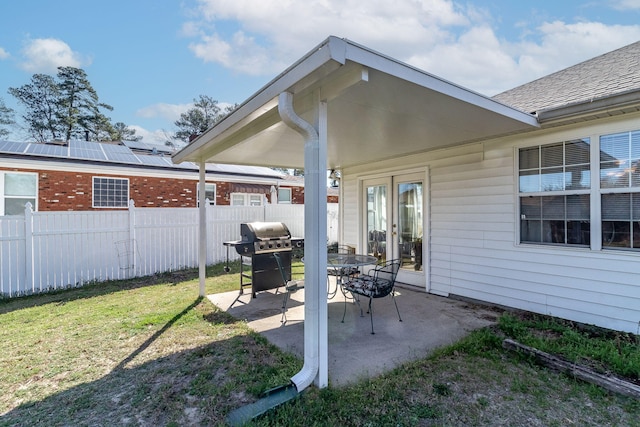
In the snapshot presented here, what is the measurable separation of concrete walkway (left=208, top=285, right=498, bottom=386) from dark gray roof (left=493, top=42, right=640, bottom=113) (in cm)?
293

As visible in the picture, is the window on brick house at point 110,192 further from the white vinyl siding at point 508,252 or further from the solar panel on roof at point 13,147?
the white vinyl siding at point 508,252

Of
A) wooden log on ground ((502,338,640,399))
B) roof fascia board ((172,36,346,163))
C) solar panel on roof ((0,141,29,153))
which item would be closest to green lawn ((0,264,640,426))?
wooden log on ground ((502,338,640,399))

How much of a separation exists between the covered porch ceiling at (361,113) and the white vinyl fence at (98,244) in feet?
8.74

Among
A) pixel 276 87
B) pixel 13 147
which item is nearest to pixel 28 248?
pixel 276 87

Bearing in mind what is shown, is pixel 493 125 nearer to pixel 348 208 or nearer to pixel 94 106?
pixel 348 208

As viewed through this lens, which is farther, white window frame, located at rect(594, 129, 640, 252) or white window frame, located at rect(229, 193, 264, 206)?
white window frame, located at rect(229, 193, 264, 206)

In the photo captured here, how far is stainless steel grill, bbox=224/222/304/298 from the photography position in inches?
205

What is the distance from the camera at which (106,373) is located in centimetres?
293

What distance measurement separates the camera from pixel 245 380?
272 cm

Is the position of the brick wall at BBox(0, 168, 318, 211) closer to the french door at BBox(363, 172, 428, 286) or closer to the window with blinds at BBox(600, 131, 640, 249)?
the french door at BBox(363, 172, 428, 286)

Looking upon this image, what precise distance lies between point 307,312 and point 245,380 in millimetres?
846

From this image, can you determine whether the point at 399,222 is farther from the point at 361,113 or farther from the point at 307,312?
the point at 307,312

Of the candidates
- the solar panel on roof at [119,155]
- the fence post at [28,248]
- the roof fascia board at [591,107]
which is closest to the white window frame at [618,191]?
the roof fascia board at [591,107]

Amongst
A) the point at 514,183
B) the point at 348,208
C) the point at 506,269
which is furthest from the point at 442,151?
the point at 348,208
